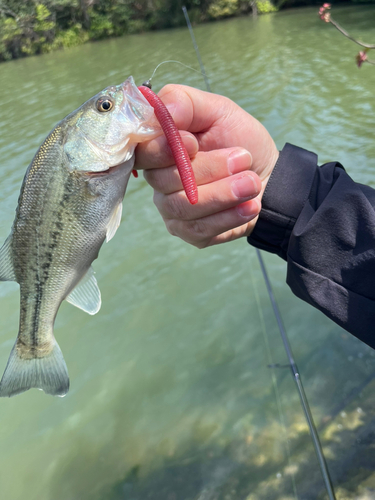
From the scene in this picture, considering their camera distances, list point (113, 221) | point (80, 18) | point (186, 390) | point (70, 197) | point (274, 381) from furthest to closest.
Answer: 1. point (80, 18)
2. point (186, 390)
3. point (274, 381)
4. point (113, 221)
5. point (70, 197)

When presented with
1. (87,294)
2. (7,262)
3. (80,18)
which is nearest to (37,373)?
(87,294)

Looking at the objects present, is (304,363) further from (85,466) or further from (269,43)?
(269,43)

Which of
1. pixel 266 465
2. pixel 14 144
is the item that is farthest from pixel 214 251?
pixel 14 144

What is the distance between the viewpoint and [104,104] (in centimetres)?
183

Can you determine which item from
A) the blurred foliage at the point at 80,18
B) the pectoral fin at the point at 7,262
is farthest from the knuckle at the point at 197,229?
the blurred foliage at the point at 80,18

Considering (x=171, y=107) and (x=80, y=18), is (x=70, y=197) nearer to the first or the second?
(x=171, y=107)

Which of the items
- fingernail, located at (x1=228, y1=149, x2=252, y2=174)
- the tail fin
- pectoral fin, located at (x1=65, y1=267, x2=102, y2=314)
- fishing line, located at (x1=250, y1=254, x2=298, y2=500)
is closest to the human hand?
fingernail, located at (x1=228, y1=149, x2=252, y2=174)

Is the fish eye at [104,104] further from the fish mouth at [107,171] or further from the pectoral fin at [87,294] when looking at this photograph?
the pectoral fin at [87,294]

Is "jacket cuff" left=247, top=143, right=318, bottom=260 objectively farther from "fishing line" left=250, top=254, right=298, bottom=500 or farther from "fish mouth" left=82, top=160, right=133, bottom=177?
"fishing line" left=250, top=254, right=298, bottom=500

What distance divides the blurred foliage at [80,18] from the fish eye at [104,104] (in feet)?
102

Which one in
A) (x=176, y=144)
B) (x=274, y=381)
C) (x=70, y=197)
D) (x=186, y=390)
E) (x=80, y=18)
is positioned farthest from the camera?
(x=80, y=18)

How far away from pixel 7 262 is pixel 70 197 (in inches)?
19.7

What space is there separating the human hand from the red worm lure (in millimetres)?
117

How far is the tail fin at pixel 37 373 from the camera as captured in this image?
2.00 meters
